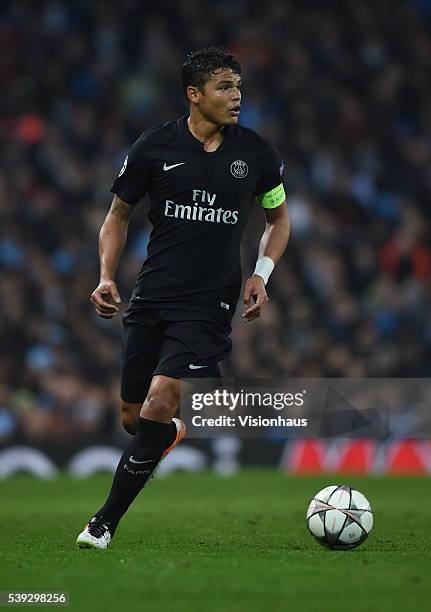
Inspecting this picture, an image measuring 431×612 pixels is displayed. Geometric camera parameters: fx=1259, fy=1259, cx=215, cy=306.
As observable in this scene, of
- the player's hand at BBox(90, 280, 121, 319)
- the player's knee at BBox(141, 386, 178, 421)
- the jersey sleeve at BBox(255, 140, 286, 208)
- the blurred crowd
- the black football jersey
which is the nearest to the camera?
the player's knee at BBox(141, 386, 178, 421)

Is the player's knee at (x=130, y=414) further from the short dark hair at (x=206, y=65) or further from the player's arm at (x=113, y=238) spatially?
the short dark hair at (x=206, y=65)

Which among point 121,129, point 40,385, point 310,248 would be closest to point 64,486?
point 40,385

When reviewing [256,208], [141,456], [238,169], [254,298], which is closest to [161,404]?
[141,456]

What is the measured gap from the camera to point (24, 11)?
1817cm

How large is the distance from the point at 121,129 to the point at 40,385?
13.7 feet

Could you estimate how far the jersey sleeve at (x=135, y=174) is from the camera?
253 inches

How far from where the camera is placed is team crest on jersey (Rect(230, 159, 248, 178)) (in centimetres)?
649

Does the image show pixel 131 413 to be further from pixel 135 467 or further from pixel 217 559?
pixel 217 559

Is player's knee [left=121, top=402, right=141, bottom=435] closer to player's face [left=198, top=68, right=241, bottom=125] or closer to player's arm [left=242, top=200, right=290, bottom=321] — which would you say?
player's arm [left=242, top=200, right=290, bottom=321]

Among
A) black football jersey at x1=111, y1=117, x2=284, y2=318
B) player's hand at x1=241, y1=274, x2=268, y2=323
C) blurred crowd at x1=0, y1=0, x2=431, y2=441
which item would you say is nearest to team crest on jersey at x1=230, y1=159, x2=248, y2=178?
black football jersey at x1=111, y1=117, x2=284, y2=318

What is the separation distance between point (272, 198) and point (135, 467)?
1.62 metres

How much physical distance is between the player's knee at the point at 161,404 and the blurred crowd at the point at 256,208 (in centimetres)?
813

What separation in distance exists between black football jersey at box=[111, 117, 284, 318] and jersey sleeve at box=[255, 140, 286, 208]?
96mm

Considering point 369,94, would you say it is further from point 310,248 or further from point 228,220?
point 228,220
